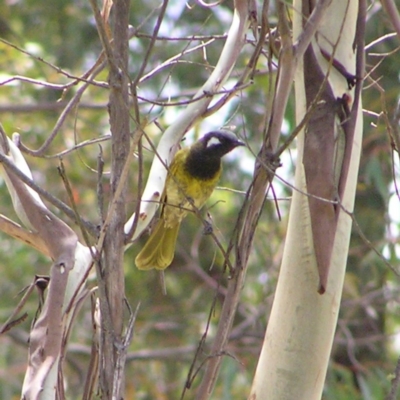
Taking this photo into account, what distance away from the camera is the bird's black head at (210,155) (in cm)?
360

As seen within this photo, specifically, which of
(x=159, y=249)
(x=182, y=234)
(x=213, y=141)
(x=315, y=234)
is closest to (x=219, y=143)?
(x=213, y=141)

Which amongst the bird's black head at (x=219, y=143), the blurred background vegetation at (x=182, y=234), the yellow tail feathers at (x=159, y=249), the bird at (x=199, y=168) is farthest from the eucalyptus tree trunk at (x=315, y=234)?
the blurred background vegetation at (x=182, y=234)

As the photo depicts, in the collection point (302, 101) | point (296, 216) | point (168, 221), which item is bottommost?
point (296, 216)

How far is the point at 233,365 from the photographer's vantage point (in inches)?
189

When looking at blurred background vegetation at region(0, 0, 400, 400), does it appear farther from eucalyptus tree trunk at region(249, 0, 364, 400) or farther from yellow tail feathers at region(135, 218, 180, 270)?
eucalyptus tree trunk at region(249, 0, 364, 400)

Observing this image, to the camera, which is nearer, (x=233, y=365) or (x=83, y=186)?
(x=233, y=365)

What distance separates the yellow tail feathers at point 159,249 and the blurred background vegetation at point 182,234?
167 cm

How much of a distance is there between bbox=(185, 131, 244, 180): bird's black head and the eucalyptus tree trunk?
5.90 feet

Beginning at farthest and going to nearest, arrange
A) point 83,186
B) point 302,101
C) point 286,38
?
1. point 83,186
2. point 302,101
3. point 286,38

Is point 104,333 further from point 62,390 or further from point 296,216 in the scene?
point 296,216

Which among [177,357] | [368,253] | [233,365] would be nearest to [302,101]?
[233,365]

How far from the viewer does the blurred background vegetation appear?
5.32 metres

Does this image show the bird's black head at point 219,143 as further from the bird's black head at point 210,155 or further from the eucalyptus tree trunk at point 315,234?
the eucalyptus tree trunk at point 315,234

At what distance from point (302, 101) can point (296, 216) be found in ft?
0.95
